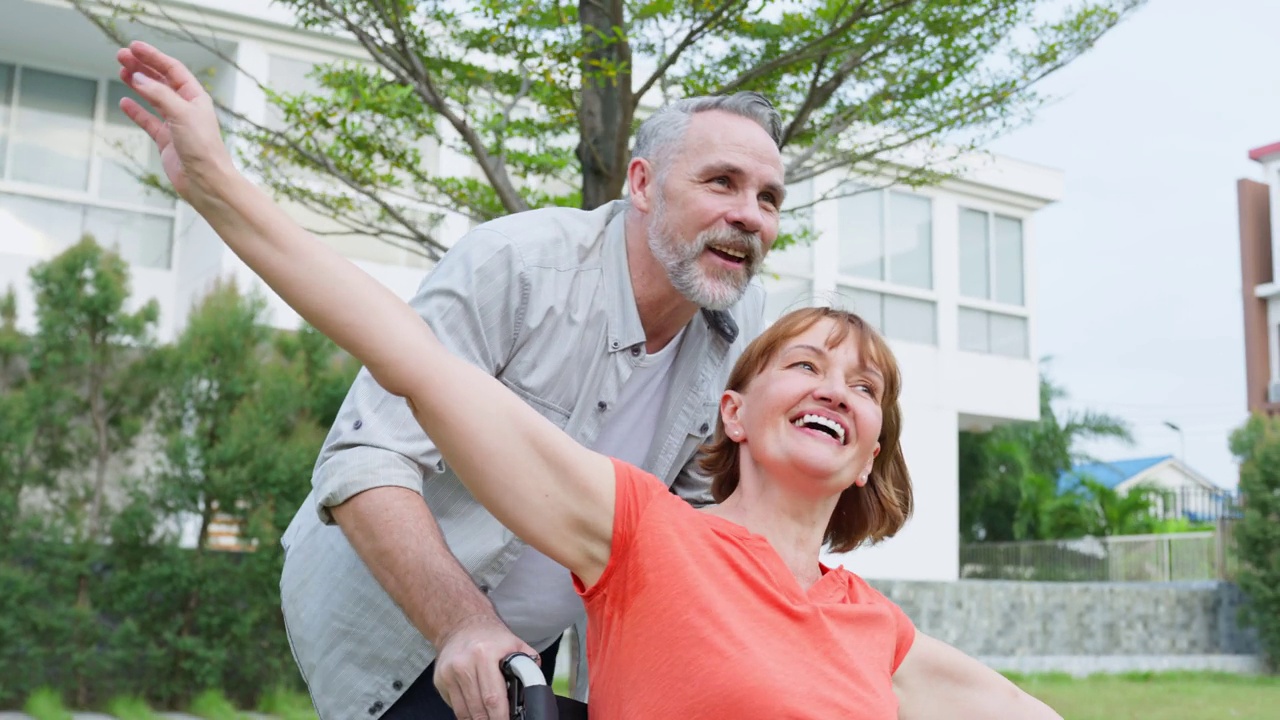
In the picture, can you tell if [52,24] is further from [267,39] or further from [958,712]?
[958,712]

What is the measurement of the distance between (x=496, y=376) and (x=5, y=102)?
37.6 ft

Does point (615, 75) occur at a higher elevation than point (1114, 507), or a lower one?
higher

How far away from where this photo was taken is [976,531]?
2145cm

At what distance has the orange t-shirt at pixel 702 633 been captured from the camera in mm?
1684

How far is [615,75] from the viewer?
4.97 metres

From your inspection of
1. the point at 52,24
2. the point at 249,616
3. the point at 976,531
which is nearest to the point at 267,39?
the point at 52,24

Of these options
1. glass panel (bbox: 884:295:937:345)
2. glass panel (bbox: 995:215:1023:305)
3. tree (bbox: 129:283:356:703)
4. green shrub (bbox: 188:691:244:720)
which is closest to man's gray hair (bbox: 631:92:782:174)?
green shrub (bbox: 188:691:244:720)

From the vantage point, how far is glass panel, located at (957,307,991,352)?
53.9 feet

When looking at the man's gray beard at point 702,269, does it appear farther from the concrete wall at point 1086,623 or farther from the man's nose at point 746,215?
the concrete wall at point 1086,623

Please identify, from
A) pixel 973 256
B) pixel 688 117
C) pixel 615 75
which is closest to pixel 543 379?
pixel 688 117

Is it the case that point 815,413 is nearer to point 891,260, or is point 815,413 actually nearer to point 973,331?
point 891,260

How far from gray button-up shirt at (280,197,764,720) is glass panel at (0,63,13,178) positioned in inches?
431

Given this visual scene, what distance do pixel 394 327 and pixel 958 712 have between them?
1.18m

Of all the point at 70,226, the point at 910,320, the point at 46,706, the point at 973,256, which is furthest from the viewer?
the point at 973,256
